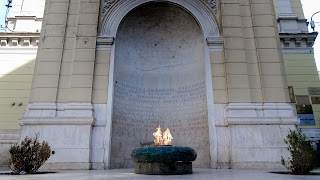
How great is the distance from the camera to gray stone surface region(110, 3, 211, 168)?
33.4 ft

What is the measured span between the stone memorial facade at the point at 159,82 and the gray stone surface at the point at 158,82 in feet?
0.16

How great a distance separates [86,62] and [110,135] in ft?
10.2

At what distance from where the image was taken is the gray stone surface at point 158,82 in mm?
10195

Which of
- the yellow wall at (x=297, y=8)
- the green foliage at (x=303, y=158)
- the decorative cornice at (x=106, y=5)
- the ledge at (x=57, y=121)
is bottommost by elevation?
the green foliage at (x=303, y=158)

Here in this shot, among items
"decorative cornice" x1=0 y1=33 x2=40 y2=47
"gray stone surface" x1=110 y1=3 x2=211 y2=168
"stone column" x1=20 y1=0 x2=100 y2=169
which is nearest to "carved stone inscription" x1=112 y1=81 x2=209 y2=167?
"gray stone surface" x1=110 y1=3 x2=211 y2=168

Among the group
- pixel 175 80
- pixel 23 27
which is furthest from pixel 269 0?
pixel 23 27

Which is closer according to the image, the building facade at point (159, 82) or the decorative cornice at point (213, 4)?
the building facade at point (159, 82)

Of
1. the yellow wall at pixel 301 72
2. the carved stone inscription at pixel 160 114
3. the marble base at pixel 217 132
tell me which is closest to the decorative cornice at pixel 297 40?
the yellow wall at pixel 301 72

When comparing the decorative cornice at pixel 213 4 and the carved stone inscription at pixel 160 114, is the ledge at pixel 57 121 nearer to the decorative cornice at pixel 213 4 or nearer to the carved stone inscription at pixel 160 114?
the carved stone inscription at pixel 160 114

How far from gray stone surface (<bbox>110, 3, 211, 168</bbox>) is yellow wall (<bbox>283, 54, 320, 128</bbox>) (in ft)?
22.8

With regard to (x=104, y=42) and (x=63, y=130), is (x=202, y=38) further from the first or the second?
(x=63, y=130)

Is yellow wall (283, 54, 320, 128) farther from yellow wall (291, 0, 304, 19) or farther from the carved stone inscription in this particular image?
the carved stone inscription

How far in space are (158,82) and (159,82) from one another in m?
0.05

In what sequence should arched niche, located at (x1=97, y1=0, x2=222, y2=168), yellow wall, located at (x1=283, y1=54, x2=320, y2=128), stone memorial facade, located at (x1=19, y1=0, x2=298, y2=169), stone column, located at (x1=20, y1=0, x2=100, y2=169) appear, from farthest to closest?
yellow wall, located at (x1=283, y1=54, x2=320, y2=128)
arched niche, located at (x1=97, y1=0, x2=222, y2=168)
stone memorial facade, located at (x1=19, y1=0, x2=298, y2=169)
stone column, located at (x1=20, y1=0, x2=100, y2=169)
